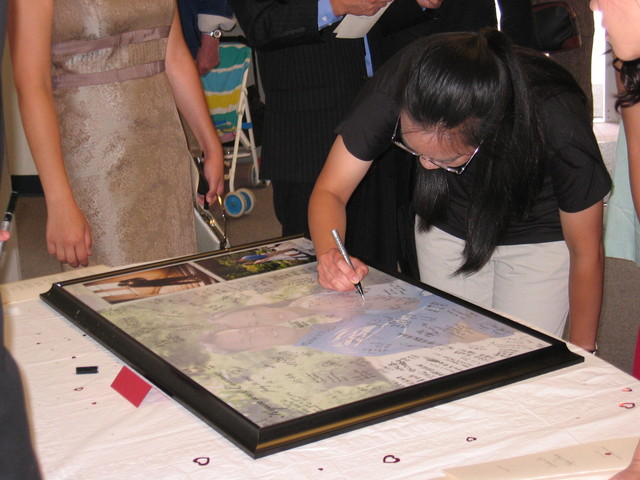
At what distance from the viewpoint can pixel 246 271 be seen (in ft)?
4.50

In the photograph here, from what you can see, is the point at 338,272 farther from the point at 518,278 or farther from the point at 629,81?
the point at 629,81

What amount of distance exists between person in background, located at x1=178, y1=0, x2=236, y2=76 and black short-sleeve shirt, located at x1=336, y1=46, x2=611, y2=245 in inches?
72.8

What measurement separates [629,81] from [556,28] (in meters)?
0.97

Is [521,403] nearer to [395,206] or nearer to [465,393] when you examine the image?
[465,393]

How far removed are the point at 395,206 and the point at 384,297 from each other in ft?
3.09

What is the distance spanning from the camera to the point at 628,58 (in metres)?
0.92

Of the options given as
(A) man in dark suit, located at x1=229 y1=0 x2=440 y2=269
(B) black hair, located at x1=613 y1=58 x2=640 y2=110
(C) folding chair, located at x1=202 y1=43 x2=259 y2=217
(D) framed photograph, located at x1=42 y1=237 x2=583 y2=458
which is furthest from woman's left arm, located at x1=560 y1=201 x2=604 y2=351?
(C) folding chair, located at x1=202 y1=43 x2=259 y2=217

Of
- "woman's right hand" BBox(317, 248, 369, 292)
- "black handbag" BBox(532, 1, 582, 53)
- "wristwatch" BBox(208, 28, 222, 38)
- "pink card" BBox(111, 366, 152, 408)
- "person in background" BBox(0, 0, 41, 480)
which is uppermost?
"wristwatch" BBox(208, 28, 222, 38)

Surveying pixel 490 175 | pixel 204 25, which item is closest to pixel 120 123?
pixel 490 175

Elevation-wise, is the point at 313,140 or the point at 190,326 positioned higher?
the point at 313,140

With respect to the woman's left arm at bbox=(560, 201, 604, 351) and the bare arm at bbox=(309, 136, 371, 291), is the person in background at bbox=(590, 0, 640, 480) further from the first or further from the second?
the bare arm at bbox=(309, 136, 371, 291)

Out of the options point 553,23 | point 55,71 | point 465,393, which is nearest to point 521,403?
point 465,393

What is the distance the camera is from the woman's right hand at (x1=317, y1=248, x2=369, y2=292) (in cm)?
126

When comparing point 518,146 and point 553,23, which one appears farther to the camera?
point 553,23
